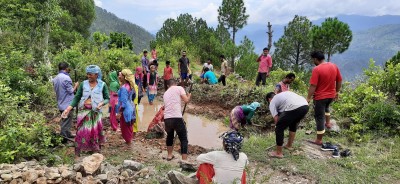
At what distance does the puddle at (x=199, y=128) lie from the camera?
7.65 metres

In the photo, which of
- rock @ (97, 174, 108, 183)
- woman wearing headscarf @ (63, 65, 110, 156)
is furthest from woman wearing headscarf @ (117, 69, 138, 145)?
rock @ (97, 174, 108, 183)

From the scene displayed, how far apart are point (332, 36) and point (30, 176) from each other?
2841 centimetres

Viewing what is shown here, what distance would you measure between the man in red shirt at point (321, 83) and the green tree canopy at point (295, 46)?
25054 millimetres

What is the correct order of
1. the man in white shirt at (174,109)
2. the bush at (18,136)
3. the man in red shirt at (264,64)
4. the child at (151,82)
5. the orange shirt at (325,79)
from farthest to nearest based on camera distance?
the man in red shirt at (264,64) < the child at (151,82) < the orange shirt at (325,79) < the man in white shirt at (174,109) < the bush at (18,136)

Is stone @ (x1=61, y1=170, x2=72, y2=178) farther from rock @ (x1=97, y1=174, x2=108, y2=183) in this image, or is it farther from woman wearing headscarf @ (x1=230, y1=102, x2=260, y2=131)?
woman wearing headscarf @ (x1=230, y1=102, x2=260, y2=131)

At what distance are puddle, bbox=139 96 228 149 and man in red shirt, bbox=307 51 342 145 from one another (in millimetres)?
2382

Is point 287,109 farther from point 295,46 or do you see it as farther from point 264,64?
point 295,46

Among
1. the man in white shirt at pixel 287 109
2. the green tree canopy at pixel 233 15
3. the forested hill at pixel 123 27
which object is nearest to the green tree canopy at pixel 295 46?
the green tree canopy at pixel 233 15

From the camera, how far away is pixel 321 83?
555cm

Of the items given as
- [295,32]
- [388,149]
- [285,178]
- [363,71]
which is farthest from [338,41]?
[285,178]

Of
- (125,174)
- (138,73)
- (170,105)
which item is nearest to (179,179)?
(125,174)

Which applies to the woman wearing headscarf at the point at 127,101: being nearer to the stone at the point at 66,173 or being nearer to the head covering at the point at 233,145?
the stone at the point at 66,173

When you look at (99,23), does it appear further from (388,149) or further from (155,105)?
(388,149)

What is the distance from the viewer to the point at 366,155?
18.7ft
